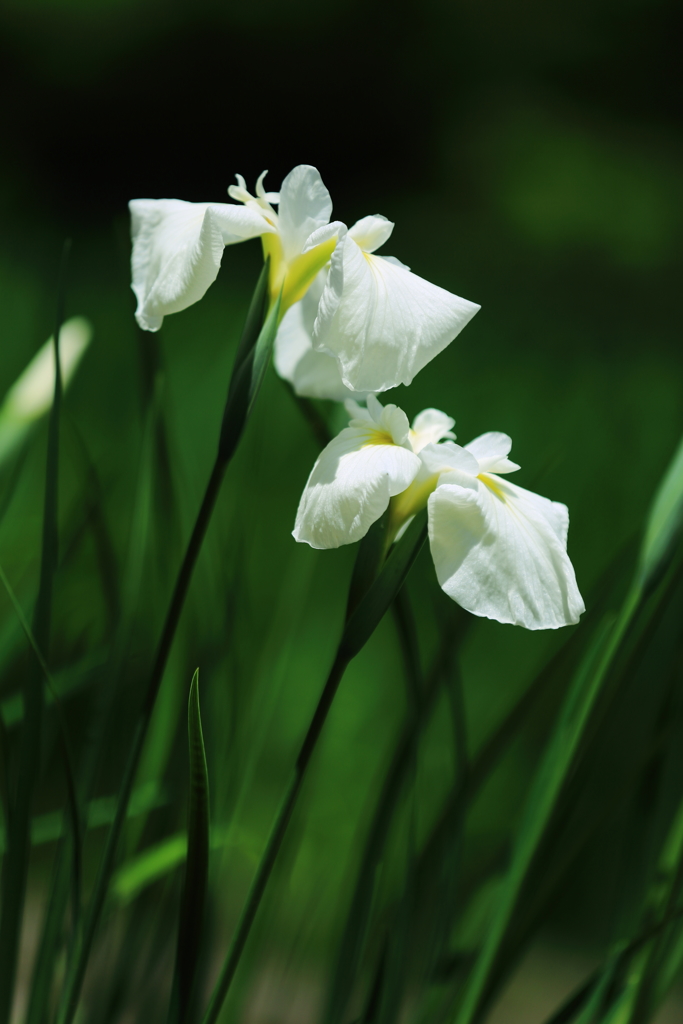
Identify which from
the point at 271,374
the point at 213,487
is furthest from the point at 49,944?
the point at 271,374

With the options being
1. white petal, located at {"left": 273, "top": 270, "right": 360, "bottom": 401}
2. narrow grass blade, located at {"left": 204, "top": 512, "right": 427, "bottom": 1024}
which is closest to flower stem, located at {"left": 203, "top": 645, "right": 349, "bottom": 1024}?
narrow grass blade, located at {"left": 204, "top": 512, "right": 427, "bottom": 1024}

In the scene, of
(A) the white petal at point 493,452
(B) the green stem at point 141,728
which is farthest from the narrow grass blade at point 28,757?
(A) the white petal at point 493,452

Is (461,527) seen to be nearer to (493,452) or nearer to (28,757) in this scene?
(493,452)

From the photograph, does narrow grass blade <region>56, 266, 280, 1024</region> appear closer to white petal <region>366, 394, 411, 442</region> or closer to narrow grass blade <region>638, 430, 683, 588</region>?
white petal <region>366, 394, 411, 442</region>

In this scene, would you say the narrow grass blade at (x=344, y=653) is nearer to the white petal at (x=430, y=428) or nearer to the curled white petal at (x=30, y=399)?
the white petal at (x=430, y=428)

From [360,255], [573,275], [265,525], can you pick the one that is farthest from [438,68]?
[360,255]
